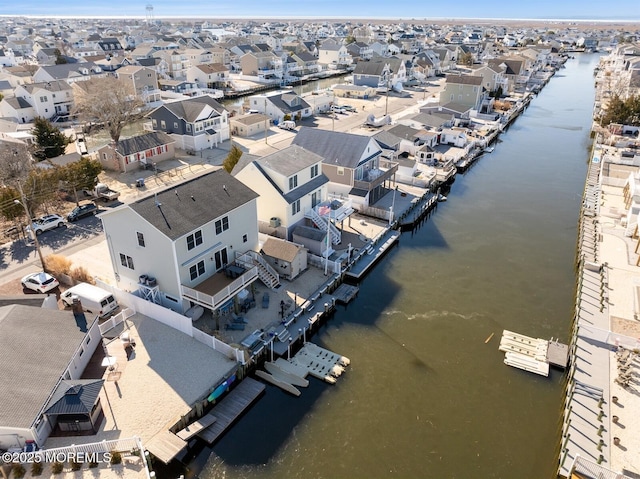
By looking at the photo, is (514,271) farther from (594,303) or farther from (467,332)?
(467,332)

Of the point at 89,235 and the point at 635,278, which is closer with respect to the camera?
the point at 635,278

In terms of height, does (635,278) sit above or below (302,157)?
below

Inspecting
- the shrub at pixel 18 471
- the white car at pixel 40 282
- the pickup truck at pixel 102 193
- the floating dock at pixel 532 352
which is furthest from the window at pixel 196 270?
the pickup truck at pixel 102 193

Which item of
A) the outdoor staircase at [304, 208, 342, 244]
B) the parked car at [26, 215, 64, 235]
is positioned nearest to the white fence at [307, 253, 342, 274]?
the outdoor staircase at [304, 208, 342, 244]

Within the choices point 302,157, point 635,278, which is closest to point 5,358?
point 302,157

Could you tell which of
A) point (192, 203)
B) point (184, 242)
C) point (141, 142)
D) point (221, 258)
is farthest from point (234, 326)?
point (141, 142)

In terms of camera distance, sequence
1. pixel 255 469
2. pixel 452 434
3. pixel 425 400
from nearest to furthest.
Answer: pixel 255 469 < pixel 452 434 < pixel 425 400
